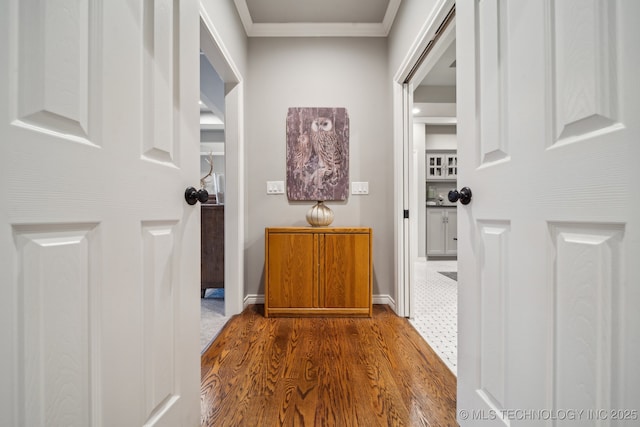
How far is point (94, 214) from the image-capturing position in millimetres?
555

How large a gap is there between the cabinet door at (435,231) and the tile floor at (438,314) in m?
1.24

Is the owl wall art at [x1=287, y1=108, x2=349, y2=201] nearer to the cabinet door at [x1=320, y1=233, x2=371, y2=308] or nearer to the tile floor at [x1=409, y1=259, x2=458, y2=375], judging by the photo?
the cabinet door at [x1=320, y1=233, x2=371, y2=308]

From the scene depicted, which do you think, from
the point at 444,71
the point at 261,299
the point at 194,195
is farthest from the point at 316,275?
the point at 444,71

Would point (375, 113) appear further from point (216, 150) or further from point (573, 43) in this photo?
point (216, 150)

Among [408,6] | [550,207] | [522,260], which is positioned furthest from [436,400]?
[408,6]

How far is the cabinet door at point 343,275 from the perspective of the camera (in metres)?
2.06

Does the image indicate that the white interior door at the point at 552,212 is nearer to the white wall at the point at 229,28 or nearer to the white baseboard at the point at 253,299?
the white wall at the point at 229,28

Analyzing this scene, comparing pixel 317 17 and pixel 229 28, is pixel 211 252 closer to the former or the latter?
pixel 229 28

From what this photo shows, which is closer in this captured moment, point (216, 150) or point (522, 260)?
point (522, 260)

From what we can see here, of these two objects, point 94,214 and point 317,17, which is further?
point 317,17

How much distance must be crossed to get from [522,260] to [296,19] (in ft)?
8.28

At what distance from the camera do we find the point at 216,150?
248 inches

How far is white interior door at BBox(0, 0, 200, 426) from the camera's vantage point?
43 centimetres

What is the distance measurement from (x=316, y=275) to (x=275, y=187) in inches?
34.2
